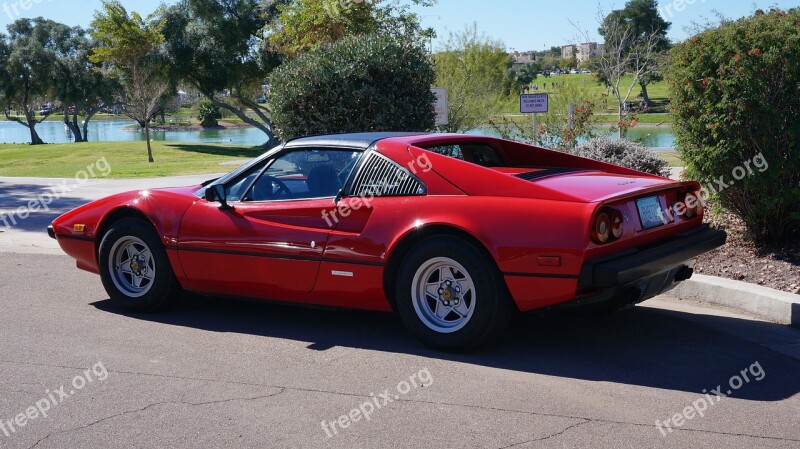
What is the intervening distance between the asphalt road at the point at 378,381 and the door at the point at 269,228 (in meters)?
0.38

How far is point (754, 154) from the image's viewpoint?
693cm

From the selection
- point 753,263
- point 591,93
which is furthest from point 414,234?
point 591,93

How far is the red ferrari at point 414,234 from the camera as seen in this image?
4852 mm

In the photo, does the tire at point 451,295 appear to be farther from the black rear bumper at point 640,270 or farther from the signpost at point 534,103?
the signpost at point 534,103

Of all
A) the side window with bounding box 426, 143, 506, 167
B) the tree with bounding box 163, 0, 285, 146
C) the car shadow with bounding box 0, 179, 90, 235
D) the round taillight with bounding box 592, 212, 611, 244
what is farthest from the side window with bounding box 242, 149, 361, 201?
the tree with bounding box 163, 0, 285, 146

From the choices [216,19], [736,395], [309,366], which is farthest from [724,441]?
[216,19]

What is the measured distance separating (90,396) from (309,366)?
1.28 m

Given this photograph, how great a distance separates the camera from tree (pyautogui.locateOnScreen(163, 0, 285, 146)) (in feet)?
132

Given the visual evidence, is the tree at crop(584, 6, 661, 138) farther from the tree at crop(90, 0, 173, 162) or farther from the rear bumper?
the rear bumper

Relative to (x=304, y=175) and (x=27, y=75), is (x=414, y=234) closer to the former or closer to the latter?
(x=304, y=175)

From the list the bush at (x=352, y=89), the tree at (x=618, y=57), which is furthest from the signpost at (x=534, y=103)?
the tree at (x=618, y=57)

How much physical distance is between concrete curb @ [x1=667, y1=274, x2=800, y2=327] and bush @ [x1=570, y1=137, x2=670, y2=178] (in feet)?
11.6

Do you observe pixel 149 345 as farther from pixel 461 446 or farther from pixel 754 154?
pixel 754 154

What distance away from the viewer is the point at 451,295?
5176 mm
